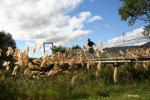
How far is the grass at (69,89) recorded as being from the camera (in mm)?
11680

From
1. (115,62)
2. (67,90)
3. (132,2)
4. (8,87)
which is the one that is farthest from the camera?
(132,2)

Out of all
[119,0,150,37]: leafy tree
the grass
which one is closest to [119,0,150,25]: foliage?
[119,0,150,37]: leafy tree

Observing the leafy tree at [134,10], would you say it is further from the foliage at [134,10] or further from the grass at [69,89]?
the grass at [69,89]

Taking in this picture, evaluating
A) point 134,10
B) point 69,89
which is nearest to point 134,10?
point 134,10

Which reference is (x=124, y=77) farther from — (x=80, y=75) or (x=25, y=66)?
(x=25, y=66)

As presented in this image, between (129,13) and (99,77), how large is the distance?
3366cm

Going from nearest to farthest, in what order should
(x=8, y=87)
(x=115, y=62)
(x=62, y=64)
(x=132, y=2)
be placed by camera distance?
(x=8, y=87) < (x=62, y=64) < (x=115, y=62) < (x=132, y=2)

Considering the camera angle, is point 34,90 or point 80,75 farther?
point 80,75

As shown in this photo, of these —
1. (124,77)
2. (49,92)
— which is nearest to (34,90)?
(49,92)

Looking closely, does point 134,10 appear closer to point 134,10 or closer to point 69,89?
point 134,10

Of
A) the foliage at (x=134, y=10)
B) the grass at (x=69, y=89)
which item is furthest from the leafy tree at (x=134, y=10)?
the grass at (x=69, y=89)

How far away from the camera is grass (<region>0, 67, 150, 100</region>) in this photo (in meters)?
11.7

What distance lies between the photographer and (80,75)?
50.9ft

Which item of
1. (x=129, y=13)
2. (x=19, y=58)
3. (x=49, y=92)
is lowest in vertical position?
(x=49, y=92)
